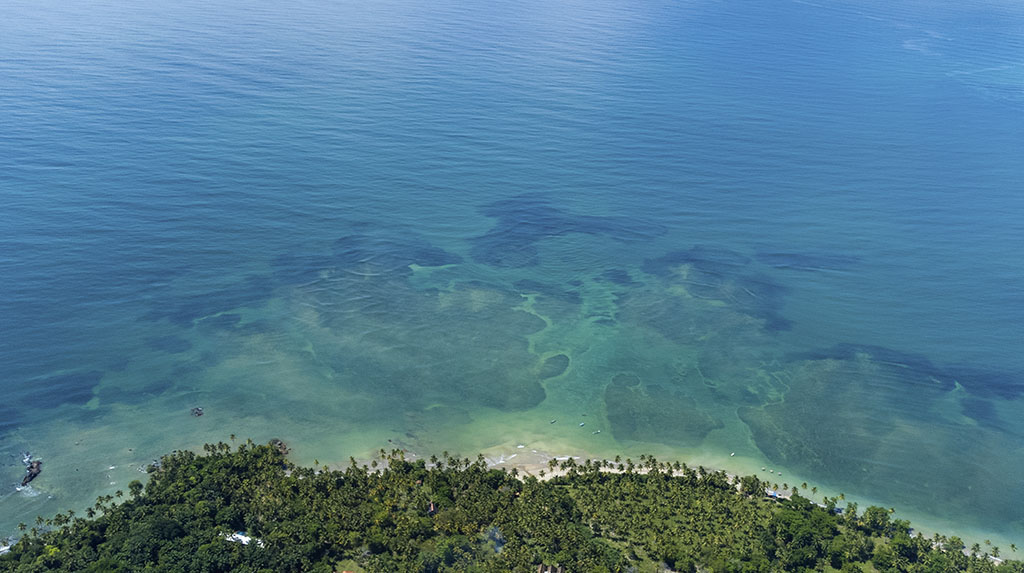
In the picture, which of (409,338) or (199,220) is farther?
(199,220)

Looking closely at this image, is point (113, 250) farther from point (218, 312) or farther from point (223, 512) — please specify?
point (223, 512)

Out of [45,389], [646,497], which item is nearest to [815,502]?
[646,497]

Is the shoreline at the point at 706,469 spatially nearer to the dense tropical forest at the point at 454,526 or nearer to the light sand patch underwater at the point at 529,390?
the light sand patch underwater at the point at 529,390

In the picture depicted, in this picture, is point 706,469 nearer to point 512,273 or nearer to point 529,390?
point 529,390

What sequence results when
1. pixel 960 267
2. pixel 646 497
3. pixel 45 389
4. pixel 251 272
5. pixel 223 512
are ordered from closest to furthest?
pixel 223 512
pixel 646 497
pixel 45 389
pixel 251 272
pixel 960 267

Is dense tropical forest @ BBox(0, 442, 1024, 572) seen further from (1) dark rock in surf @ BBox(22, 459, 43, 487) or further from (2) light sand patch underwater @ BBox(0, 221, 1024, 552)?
(1) dark rock in surf @ BBox(22, 459, 43, 487)

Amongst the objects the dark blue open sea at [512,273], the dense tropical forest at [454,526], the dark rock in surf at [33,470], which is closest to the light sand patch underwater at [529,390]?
the dark blue open sea at [512,273]
